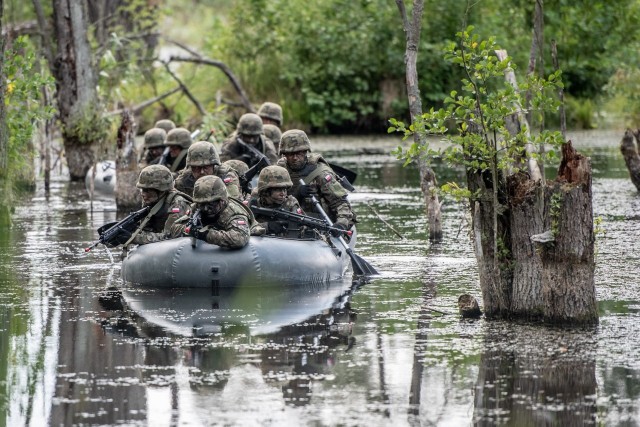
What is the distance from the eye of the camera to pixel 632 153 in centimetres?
2166

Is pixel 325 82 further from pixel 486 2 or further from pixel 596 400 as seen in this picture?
pixel 596 400

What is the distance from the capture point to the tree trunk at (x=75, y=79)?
996 inches

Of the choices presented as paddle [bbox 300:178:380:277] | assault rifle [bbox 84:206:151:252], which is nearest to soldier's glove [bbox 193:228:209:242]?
assault rifle [bbox 84:206:151:252]

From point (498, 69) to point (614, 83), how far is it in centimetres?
1710

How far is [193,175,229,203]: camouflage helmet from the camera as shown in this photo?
1311cm

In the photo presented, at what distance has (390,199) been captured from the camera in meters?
23.0

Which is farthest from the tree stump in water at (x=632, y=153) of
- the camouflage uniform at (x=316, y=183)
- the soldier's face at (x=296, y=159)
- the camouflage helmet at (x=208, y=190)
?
the camouflage helmet at (x=208, y=190)

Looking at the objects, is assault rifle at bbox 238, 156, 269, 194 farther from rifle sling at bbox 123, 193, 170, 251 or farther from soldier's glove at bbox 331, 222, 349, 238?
rifle sling at bbox 123, 193, 170, 251

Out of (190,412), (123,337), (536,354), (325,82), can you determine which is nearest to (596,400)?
(536,354)

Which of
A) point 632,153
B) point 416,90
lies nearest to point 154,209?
point 416,90

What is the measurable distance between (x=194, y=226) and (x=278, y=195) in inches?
41.9

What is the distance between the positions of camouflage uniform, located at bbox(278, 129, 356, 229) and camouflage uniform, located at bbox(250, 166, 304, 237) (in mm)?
577

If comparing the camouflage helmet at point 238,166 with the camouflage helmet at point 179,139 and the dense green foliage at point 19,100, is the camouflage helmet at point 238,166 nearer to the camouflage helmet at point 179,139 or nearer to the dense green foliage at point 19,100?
the camouflage helmet at point 179,139

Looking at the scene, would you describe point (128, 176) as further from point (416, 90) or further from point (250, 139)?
point (416, 90)
